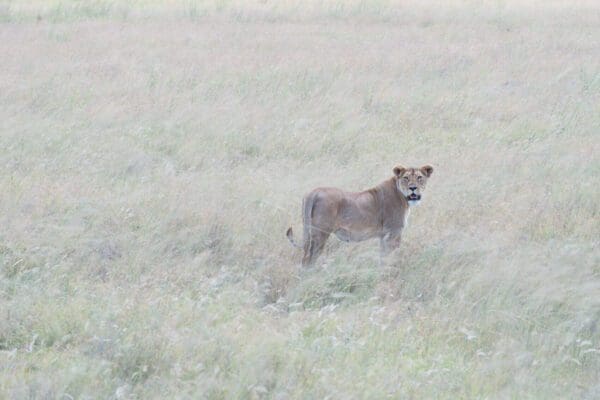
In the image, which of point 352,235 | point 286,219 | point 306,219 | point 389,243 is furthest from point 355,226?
point 286,219

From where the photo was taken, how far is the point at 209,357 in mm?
4891

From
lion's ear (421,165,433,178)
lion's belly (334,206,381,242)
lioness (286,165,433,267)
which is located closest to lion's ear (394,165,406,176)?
lioness (286,165,433,267)

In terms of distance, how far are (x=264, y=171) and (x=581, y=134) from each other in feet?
11.3

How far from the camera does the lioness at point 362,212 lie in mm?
6797

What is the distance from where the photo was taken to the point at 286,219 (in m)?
7.54

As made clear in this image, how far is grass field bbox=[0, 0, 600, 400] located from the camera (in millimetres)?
4965

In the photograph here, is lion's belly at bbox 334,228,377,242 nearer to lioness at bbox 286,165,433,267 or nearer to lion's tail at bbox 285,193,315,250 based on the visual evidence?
lioness at bbox 286,165,433,267

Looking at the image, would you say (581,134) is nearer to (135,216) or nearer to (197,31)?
(135,216)

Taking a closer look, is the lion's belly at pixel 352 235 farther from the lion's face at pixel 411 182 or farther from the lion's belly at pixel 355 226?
the lion's face at pixel 411 182

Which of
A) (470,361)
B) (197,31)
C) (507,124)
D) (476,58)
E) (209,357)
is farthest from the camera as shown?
(197,31)

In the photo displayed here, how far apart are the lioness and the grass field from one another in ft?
0.49

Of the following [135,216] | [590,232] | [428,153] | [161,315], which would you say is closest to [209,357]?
[161,315]

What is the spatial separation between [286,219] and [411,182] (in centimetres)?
99

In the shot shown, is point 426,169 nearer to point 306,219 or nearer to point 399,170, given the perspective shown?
point 399,170
